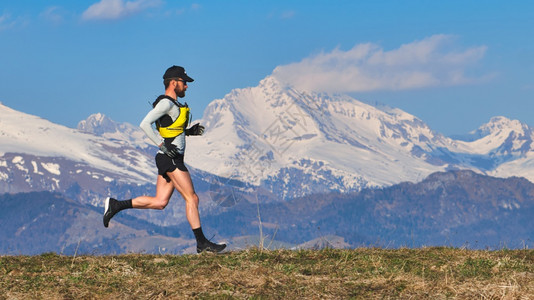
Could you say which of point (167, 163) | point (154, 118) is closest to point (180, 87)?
point (154, 118)

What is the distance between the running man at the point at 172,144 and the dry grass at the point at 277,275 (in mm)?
1138

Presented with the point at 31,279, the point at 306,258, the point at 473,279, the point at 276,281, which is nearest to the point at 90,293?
the point at 31,279

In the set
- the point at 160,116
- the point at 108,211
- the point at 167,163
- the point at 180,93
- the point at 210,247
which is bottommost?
the point at 210,247

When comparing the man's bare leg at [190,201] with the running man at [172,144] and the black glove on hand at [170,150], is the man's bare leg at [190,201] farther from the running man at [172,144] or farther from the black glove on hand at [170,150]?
the black glove on hand at [170,150]

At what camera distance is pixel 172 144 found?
13320 mm

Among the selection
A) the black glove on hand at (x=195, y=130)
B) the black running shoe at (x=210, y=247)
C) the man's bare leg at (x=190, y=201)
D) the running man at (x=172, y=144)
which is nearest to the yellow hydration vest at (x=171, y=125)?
the running man at (x=172, y=144)

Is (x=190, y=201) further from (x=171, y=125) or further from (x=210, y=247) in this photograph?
(x=171, y=125)

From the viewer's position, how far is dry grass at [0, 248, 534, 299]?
920cm

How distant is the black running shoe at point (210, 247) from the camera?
43.9 ft

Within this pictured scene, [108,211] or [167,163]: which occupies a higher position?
[167,163]

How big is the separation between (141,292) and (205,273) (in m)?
1.45

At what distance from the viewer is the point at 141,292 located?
9.25 m

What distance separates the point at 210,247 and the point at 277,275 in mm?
3532

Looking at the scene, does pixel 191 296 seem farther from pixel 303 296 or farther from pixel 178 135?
pixel 178 135
